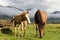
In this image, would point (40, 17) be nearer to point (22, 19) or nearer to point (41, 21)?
point (41, 21)

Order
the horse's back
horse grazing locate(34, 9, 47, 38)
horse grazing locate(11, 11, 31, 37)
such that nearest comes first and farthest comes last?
1. horse grazing locate(11, 11, 31, 37)
2. horse grazing locate(34, 9, 47, 38)
3. the horse's back

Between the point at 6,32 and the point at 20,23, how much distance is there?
15.2 feet

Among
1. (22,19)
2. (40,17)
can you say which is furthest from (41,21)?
(22,19)

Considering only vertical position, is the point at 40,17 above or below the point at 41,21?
above

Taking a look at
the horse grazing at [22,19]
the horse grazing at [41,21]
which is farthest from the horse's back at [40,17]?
the horse grazing at [22,19]

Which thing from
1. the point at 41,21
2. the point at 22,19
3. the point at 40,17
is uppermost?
the point at 40,17

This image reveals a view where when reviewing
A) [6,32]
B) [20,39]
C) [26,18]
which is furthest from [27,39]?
[6,32]

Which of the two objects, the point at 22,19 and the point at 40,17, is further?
the point at 40,17

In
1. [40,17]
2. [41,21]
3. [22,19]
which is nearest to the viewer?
[22,19]

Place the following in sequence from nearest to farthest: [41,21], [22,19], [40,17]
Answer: [22,19] → [41,21] → [40,17]

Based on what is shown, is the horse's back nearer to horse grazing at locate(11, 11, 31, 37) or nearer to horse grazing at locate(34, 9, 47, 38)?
horse grazing at locate(34, 9, 47, 38)

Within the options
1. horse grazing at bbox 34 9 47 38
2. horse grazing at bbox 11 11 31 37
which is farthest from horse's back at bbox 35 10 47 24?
horse grazing at bbox 11 11 31 37

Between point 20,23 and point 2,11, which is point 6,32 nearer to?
point 20,23

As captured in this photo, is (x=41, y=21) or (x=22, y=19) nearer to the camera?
(x=22, y=19)
